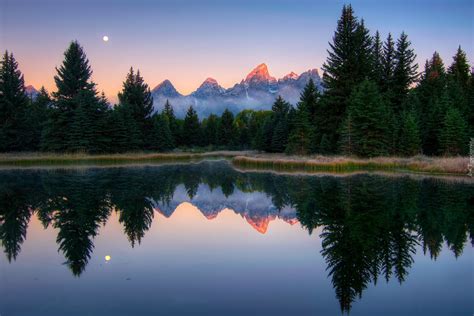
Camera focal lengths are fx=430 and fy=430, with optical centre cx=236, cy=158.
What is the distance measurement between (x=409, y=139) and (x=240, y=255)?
34214 mm

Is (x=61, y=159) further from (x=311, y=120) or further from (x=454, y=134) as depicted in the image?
(x=454, y=134)

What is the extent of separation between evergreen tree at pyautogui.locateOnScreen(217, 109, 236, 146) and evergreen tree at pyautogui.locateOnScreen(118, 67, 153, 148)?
1193 inches

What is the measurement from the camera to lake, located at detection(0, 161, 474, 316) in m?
7.33

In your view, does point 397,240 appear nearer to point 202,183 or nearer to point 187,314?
point 187,314

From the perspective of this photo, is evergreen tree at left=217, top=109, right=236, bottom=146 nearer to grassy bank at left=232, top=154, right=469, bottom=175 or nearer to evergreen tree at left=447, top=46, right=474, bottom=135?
evergreen tree at left=447, top=46, right=474, bottom=135

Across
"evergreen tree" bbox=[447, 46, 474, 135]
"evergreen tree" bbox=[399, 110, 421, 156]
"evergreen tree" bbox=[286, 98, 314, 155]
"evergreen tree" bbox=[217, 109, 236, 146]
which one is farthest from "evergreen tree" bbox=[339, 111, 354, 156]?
"evergreen tree" bbox=[217, 109, 236, 146]

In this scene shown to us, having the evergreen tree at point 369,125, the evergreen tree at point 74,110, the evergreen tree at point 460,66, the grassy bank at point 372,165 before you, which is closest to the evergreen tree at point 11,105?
the evergreen tree at point 74,110

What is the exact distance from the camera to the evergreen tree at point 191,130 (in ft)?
290

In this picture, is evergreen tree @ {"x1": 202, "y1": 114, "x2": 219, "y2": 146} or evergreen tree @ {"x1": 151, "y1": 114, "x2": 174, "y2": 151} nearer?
evergreen tree @ {"x1": 151, "y1": 114, "x2": 174, "y2": 151}

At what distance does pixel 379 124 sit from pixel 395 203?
25.9 m

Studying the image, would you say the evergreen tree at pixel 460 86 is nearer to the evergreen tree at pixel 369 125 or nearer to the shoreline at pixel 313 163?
the evergreen tree at pixel 369 125

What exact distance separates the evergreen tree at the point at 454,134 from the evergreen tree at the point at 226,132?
2332 inches

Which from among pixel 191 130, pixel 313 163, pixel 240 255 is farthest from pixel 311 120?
pixel 240 255

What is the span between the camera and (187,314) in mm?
6824
